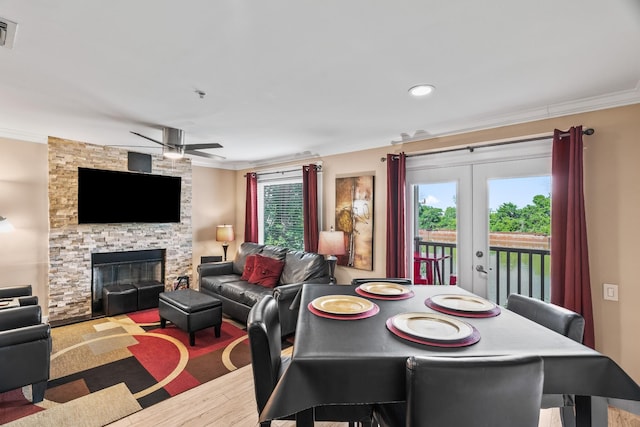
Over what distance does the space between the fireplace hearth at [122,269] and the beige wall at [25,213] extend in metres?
0.58

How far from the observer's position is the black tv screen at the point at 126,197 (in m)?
4.36

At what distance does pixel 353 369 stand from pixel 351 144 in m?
3.38

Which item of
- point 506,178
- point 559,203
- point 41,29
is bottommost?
point 559,203

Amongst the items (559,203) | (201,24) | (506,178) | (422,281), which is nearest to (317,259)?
(422,281)

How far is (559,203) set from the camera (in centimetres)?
254

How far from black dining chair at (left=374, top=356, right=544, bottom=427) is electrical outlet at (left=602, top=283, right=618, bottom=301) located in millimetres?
2005

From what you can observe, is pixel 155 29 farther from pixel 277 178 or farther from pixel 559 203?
pixel 277 178

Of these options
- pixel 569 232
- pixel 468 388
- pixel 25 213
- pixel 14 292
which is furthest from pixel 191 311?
pixel 569 232

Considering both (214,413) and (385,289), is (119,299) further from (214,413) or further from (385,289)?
(385,289)

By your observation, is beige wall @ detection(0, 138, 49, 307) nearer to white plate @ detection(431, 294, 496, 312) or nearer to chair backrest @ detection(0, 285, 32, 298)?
chair backrest @ detection(0, 285, 32, 298)

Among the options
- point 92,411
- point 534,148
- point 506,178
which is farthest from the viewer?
point 506,178

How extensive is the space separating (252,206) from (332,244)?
246cm

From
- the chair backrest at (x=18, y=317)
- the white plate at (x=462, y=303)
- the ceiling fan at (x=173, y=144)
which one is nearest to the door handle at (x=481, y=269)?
the white plate at (x=462, y=303)

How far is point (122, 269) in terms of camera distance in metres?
4.84
